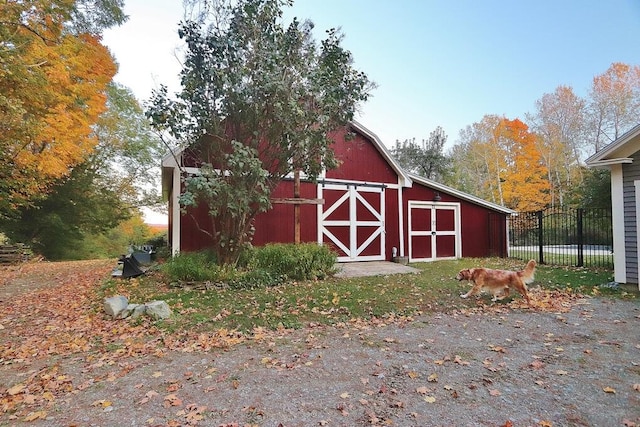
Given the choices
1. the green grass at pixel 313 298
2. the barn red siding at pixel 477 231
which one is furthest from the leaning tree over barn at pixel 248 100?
the barn red siding at pixel 477 231

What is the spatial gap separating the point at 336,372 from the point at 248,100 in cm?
554

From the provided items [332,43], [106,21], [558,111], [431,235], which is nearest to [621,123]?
[558,111]

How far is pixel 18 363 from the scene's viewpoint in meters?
3.39

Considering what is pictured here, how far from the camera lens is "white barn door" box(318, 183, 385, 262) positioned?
9.74 metres

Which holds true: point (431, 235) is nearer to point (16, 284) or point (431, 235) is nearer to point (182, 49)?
point (182, 49)

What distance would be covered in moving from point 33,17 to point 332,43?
26.3 ft

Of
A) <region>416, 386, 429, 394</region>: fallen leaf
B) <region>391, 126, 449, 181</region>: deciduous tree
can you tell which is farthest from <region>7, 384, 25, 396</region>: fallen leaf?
<region>391, 126, 449, 181</region>: deciduous tree

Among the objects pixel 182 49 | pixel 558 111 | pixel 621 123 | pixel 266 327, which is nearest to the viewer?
pixel 266 327

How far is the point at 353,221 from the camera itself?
33.1 ft

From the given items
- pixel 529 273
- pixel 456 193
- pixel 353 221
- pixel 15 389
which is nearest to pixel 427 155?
pixel 456 193

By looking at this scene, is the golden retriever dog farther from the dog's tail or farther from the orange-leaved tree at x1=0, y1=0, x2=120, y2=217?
the orange-leaved tree at x1=0, y1=0, x2=120, y2=217

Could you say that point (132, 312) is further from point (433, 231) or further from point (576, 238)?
point (576, 238)

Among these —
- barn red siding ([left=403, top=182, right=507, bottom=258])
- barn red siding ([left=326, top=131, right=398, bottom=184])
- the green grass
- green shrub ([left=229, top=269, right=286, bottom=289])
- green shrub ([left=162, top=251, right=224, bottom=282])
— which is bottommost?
the green grass

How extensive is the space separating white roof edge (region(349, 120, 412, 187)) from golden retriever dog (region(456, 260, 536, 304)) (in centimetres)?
543
